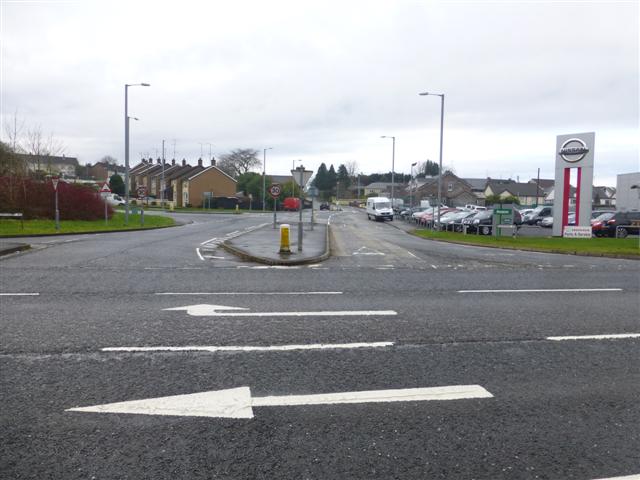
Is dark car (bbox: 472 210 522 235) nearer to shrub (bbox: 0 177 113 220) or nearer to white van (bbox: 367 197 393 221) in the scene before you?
white van (bbox: 367 197 393 221)

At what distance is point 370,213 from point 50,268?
47.3 metres

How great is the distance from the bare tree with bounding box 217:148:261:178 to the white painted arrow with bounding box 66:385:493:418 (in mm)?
112764

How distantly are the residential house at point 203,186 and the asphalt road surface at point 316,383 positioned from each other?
75.0 metres

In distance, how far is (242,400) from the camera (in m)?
4.61

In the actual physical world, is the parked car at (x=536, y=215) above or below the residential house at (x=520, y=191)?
below

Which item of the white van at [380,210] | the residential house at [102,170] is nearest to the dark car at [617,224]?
the white van at [380,210]

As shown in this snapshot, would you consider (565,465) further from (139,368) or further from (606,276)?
(606,276)

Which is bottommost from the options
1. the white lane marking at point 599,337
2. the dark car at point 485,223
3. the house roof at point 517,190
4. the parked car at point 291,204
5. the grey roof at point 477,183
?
the white lane marking at point 599,337

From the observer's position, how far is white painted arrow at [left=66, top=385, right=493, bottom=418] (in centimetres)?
436

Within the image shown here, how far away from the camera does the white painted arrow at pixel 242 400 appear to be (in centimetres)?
436

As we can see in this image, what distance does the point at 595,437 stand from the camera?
4008 mm

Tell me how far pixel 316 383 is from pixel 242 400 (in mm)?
781

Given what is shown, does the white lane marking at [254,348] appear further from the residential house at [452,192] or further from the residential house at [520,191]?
the residential house at [520,191]

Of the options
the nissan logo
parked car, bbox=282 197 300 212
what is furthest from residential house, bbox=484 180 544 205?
the nissan logo
